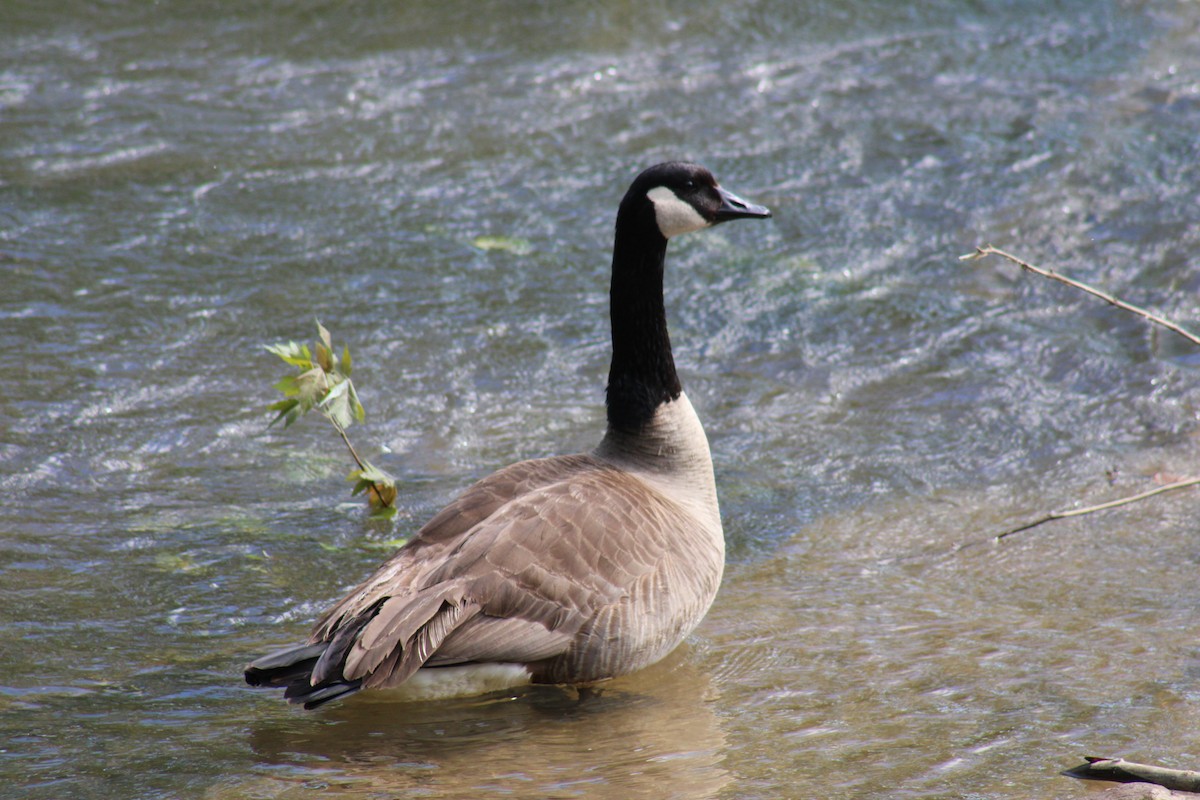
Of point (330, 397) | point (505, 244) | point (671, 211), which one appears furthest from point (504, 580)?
point (505, 244)

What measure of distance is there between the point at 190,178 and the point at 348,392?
4.84m

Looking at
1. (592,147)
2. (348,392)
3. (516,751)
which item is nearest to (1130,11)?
(592,147)

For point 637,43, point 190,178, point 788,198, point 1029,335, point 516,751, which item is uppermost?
point 637,43

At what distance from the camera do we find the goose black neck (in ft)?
18.7

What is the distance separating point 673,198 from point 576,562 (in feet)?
5.78

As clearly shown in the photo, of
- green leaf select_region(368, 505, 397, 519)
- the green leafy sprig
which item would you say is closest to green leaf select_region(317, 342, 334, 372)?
the green leafy sprig

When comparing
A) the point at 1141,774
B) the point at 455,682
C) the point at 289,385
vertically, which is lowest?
the point at 1141,774

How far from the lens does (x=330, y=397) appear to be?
595cm

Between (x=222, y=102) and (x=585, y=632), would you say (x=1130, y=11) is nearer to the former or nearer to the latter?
(x=222, y=102)

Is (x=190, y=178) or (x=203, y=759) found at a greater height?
(x=190, y=178)

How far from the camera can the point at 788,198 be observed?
396 inches

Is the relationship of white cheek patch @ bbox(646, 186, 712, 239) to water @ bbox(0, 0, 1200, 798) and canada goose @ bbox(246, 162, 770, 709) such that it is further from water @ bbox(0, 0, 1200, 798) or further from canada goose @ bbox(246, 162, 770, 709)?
water @ bbox(0, 0, 1200, 798)

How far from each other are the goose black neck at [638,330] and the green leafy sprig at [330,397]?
1270 millimetres

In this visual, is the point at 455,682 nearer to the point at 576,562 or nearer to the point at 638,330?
the point at 576,562
